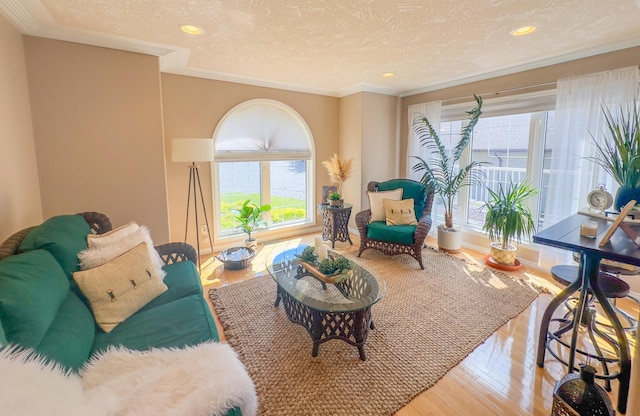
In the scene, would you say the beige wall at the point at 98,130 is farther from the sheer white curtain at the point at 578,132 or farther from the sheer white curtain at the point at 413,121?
the sheer white curtain at the point at 578,132

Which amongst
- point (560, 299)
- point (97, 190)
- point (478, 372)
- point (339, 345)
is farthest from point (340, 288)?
point (97, 190)

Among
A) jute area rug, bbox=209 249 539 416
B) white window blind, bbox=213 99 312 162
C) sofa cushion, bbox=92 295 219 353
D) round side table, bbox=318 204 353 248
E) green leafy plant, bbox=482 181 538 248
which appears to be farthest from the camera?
round side table, bbox=318 204 353 248

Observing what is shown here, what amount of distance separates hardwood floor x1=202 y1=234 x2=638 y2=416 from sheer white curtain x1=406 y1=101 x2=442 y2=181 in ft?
8.92

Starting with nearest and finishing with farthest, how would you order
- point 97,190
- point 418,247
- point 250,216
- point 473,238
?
1. point 97,190
2. point 418,247
3. point 250,216
4. point 473,238

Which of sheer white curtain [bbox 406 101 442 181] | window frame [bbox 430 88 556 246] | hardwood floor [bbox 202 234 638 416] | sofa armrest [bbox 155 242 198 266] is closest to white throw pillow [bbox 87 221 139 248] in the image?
sofa armrest [bbox 155 242 198 266]

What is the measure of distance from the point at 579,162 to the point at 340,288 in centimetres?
280

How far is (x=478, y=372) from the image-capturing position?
6.31 feet

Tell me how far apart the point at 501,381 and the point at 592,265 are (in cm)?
88

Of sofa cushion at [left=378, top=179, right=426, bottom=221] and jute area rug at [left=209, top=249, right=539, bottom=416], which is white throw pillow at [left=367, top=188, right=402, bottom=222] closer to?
sofa cushion at [left=378, top=179, right=426, bottom=221]

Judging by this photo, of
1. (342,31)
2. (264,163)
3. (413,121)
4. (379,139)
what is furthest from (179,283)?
(413,121)

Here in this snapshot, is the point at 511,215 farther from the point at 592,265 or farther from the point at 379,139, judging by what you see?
the point at 379,139

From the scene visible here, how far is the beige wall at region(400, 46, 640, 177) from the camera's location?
2.83 metres

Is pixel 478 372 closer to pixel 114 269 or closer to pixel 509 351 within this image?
pixel 509 351

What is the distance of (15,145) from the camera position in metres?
2.17
